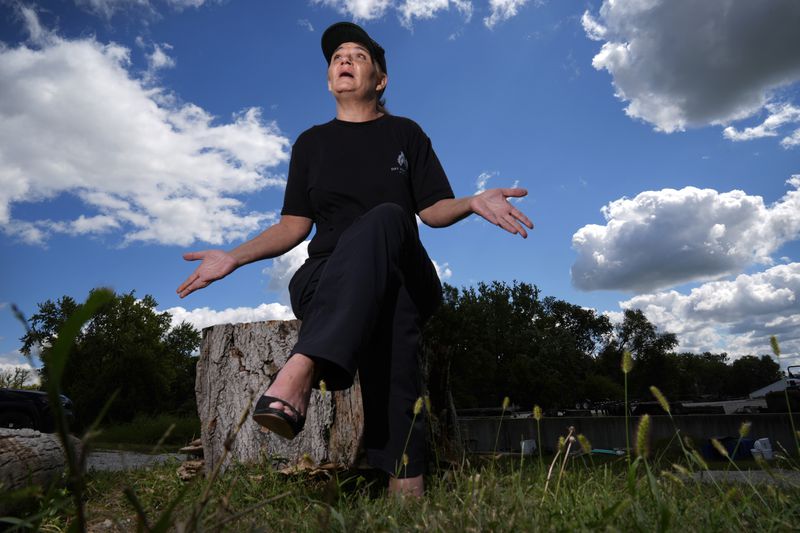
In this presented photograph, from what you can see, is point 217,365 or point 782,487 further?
point 217,365

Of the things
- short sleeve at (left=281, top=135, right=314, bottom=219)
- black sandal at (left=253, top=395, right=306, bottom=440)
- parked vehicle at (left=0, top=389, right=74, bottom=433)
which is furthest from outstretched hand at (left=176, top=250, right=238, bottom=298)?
parked vehicle at (left=0, top=389, right=74, bottom=433)

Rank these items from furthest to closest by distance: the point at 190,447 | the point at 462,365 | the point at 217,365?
the point at 462,365, the point at 190,447, the point at 217,365

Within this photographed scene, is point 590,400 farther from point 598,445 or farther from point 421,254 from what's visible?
point 421,254

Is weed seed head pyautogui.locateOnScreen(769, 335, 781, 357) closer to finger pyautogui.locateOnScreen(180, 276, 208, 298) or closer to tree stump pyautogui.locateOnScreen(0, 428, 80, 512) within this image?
finger pyautogui.locateOnScreen(180, 276, 208, 298)

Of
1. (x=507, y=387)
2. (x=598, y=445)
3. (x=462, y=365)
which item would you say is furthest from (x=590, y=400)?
(x=598, y=445)

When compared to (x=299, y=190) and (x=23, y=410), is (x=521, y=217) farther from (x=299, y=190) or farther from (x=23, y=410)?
(x=23, y=410)

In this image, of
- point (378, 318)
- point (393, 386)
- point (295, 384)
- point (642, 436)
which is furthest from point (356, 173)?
point (642, 436)

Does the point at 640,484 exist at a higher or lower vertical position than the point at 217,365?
lower

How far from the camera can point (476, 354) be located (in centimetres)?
4316

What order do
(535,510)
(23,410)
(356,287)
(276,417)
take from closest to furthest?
(535,510) → (276,417) → (356,287) → (23,410)

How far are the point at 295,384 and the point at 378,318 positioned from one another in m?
0.56

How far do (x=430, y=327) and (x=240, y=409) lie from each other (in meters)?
32.8

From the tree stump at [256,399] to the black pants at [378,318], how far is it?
885 mm

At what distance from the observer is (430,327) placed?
3647 cm
